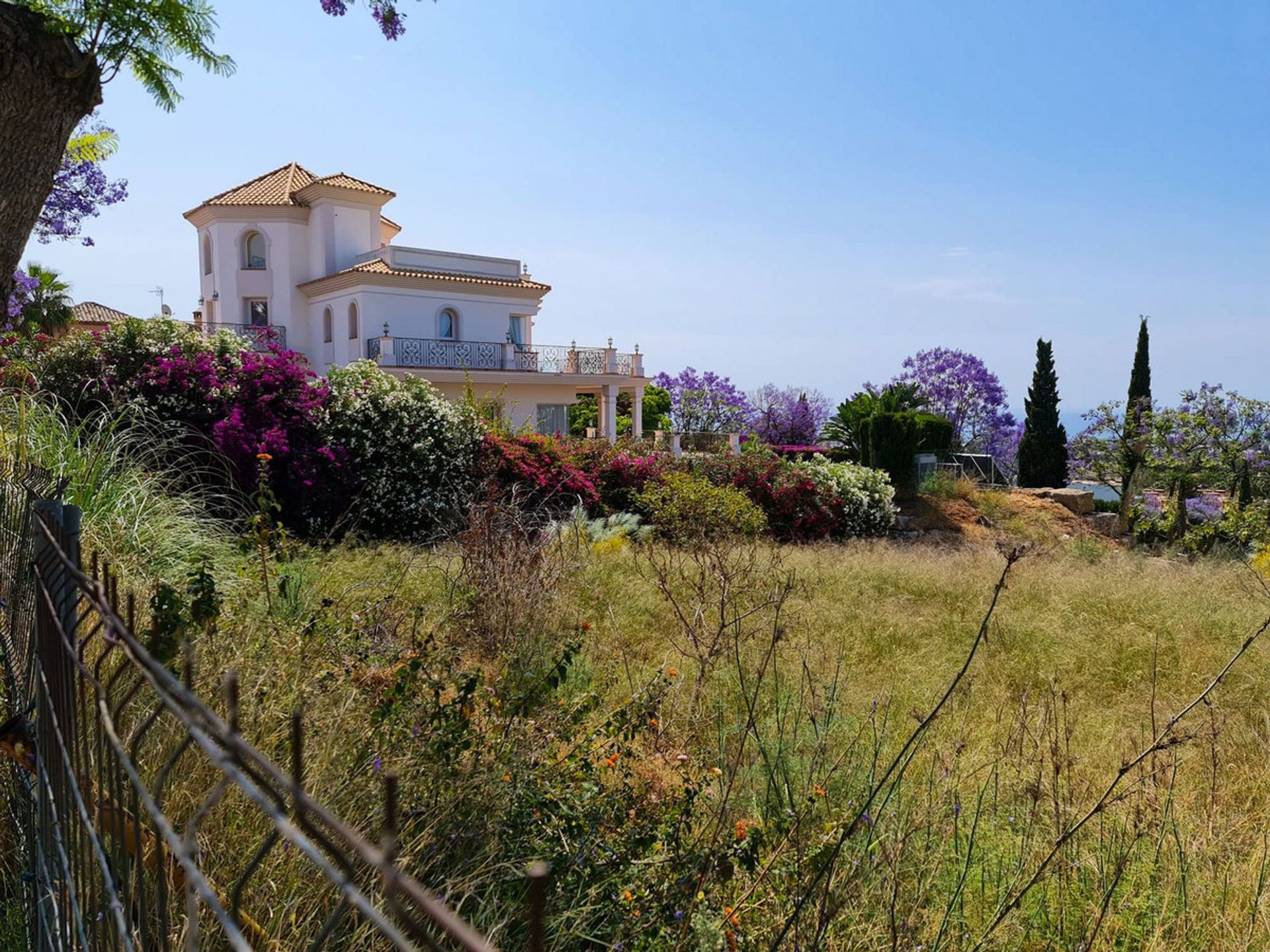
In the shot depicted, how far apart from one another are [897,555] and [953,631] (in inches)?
182

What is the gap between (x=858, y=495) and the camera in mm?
16547

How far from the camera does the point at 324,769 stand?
2.85 m

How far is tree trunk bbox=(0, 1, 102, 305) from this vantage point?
14.1ft

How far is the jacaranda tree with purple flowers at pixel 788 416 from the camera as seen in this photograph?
125 feet

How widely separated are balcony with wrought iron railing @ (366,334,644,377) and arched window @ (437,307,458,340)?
2.67ft

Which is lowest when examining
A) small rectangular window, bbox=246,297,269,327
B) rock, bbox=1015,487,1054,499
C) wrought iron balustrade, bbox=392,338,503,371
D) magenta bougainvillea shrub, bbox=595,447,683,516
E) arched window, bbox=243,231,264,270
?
rock, bbox=1015,487,1054,499

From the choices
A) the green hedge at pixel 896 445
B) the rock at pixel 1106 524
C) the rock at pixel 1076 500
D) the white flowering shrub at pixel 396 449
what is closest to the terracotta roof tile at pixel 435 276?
the green hedge at pixel 896 445

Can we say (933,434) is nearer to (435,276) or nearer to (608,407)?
(608,407)

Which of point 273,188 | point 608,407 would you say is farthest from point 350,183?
point 608,407

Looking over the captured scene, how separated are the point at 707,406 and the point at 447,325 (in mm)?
13715

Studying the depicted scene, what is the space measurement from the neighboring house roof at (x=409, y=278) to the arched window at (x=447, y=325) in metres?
1.02

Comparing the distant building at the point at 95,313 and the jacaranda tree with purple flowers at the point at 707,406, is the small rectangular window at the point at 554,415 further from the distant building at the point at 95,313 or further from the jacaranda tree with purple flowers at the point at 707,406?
the distant building at the point at 95,313

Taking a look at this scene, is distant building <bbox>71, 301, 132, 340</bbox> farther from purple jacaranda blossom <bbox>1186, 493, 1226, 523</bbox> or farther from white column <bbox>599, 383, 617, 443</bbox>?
purple jacaranda blossom <bbox>1186, 493, 1226, 523</bbox>

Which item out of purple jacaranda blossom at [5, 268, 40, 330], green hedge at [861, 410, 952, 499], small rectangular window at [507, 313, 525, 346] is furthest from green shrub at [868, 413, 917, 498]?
purple jacaranda blossom at [5, 268, 40, 330]
